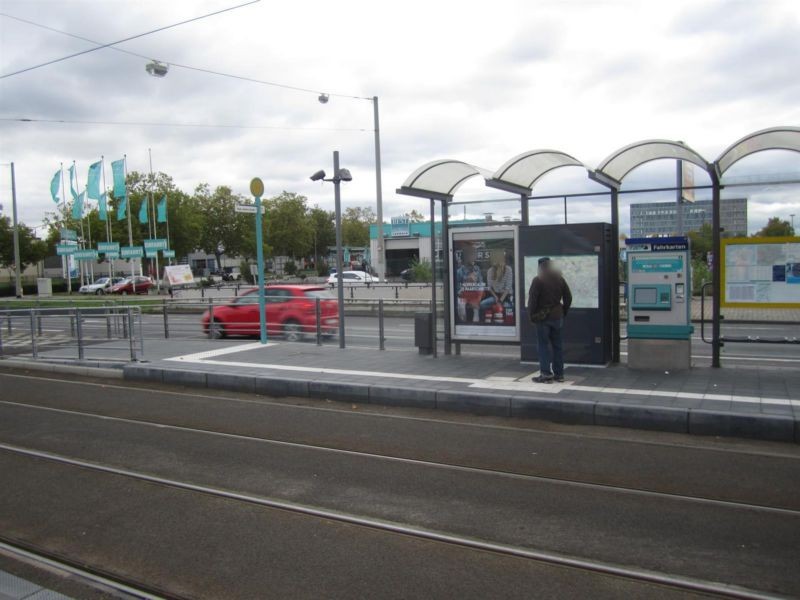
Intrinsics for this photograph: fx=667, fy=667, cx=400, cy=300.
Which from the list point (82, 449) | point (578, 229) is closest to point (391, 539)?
point (82, 449)

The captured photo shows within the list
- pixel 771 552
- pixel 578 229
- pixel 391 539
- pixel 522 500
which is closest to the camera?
pixel 771 552

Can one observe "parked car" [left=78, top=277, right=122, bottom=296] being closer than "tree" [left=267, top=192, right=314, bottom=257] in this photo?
Yes

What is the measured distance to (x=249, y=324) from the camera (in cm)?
1658

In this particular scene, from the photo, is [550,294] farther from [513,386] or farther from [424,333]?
[424,333]

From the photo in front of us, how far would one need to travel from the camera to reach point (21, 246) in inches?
2616

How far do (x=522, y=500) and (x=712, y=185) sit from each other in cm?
706

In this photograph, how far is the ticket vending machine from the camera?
1025 centimetres

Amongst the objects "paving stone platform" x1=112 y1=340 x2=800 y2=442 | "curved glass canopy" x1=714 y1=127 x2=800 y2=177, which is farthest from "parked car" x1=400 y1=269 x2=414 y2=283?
"curved glass canopy" x1=714 y1=127 x2=800 y2=177

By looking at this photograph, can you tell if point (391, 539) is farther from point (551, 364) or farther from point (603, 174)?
point (603, 174)

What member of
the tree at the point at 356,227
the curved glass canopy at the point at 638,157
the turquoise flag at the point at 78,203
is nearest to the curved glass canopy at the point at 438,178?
the curved glass canopy at the point at 638,157

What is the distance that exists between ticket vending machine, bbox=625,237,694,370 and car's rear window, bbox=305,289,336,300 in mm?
7960

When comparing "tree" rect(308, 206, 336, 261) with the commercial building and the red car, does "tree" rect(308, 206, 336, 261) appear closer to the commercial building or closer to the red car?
the red car

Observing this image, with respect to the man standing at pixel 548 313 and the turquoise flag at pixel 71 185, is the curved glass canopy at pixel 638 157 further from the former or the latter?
the turquoise flag at pixel 71 185

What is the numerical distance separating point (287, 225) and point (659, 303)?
233 ft
